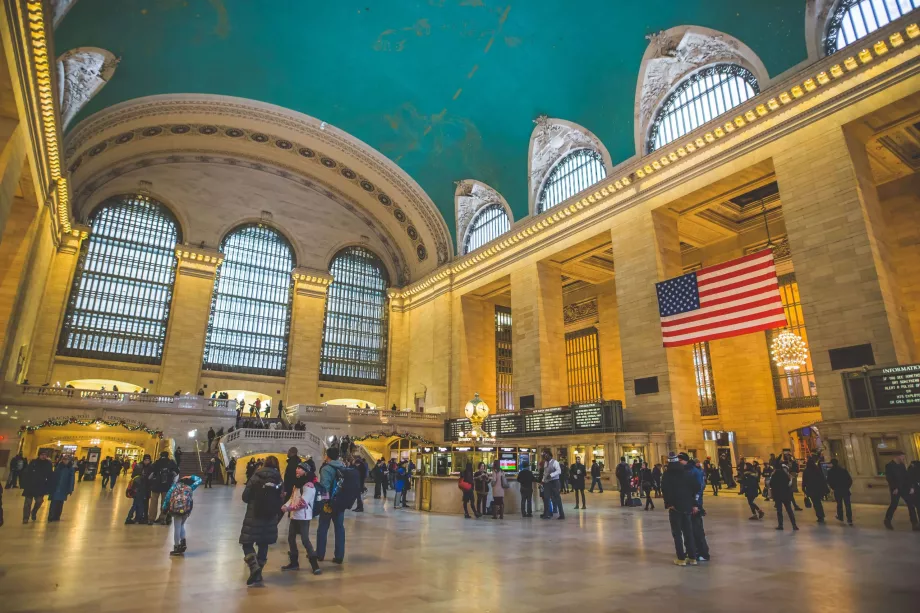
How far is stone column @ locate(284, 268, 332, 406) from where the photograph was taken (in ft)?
91.5

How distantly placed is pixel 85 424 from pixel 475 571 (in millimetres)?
19410

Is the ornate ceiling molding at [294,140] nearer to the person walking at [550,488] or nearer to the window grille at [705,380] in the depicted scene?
the window grille at [705,380]

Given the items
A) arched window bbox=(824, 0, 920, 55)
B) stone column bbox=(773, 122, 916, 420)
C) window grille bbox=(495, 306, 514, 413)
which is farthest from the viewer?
window grille bbox=(495, 306, 514, 413)

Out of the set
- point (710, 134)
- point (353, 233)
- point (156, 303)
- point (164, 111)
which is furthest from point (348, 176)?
point (710, 134)

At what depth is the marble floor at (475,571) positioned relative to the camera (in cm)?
364

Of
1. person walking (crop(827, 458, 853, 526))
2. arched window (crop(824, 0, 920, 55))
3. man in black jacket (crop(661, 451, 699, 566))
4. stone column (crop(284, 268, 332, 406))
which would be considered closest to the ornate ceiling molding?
stone column (crop(284, 268, 332, 406))

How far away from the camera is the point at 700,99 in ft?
57.0

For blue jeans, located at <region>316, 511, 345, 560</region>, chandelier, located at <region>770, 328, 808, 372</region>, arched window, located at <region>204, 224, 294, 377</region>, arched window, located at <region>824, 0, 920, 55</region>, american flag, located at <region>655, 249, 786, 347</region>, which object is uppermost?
arched window, located at <region>824, 0, 920, 55</region>

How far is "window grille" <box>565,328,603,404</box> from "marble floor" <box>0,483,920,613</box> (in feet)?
68.4

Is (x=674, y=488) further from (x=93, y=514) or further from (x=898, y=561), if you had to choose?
(x=93, y=514)

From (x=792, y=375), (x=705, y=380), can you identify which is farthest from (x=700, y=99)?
(x=705, y=380)

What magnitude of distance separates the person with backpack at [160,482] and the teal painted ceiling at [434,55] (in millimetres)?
13825

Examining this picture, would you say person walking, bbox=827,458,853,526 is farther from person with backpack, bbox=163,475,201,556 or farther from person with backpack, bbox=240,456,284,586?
person with backpack, bbox=163,475,201,556

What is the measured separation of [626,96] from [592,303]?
12.6 metres
